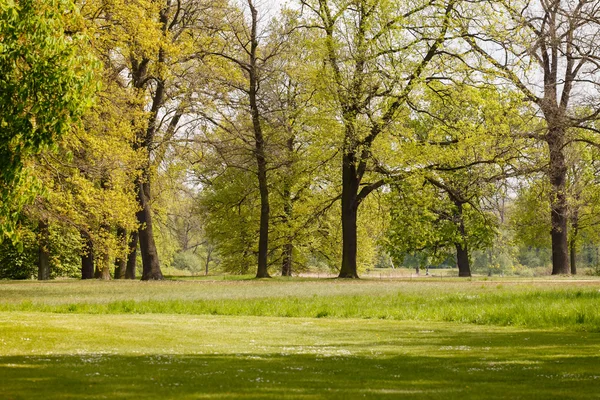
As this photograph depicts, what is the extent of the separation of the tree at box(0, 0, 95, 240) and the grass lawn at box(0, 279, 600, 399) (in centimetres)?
303

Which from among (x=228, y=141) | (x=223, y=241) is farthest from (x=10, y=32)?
(x=223, y=241)

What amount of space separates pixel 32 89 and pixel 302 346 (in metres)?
6.52

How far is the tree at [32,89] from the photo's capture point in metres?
12.1

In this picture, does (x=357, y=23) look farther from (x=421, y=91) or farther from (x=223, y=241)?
(x=223, y=241)

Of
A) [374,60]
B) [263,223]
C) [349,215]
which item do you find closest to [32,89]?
[374,60]

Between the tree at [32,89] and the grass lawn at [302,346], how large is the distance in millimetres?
3027

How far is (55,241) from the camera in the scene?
53531 millimetres

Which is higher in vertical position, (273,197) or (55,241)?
(273,197)

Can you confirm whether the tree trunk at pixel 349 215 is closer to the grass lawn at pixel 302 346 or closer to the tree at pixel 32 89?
the grass lawn at pixel 302 346

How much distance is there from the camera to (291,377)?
9906 mm

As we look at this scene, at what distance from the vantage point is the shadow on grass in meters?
→ 8.60

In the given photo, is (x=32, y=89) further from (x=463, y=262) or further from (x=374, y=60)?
(x=463, y=262)

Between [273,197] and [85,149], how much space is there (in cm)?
2720

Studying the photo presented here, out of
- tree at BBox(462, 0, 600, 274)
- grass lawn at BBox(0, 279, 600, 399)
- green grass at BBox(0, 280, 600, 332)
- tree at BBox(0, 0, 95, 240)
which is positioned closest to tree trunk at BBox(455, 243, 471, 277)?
tree at BBox(462, 0, 600, 274)
